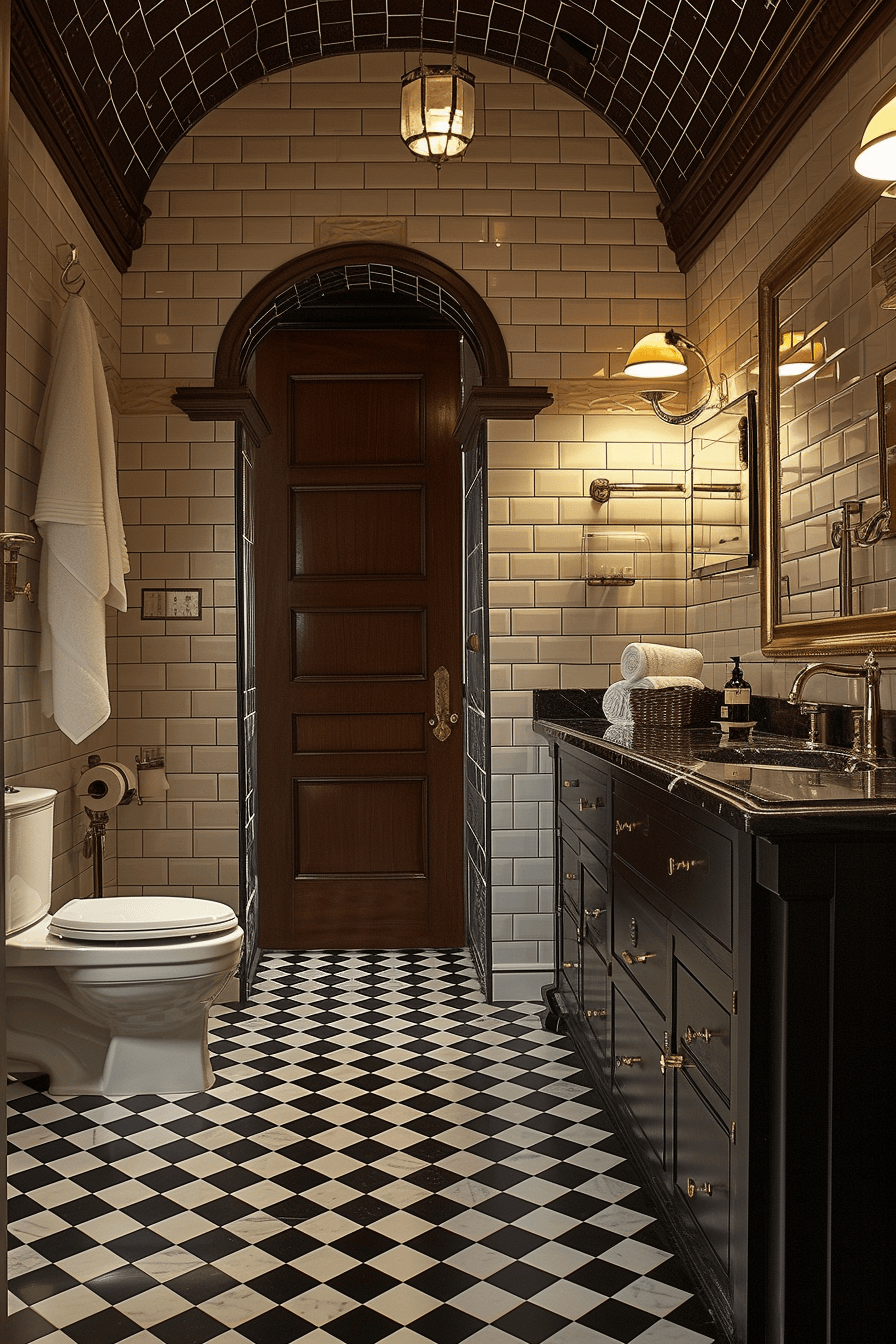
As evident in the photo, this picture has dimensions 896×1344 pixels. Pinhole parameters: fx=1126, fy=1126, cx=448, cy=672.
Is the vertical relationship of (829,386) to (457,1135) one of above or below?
above

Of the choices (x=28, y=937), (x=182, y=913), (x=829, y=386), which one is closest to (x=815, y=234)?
(x=829, y=386)

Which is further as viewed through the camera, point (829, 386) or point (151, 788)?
A: point (151, 788)

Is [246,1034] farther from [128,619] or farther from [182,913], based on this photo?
[128,619]

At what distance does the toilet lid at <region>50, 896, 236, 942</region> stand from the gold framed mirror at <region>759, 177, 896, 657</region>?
→ 5.45 feet

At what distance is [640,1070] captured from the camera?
2375 millimetres

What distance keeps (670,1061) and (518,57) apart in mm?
3442

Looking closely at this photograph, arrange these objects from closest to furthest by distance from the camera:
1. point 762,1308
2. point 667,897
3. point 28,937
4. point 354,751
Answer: point 762,1308 → point 667,897 → point 28,937 → point 354,751

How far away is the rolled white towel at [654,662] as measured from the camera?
121 inches

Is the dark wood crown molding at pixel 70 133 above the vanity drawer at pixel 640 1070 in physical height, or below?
above

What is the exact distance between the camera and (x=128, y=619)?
3975 mm

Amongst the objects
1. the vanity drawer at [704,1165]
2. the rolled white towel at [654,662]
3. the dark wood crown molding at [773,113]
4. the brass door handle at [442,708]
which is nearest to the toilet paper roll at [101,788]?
the brass door handle at [442,708]

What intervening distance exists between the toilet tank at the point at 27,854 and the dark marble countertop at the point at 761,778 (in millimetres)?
1395

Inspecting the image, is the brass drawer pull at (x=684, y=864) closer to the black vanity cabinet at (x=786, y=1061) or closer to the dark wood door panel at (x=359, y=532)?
the black vanity cabinet at (x=786, y=1061)

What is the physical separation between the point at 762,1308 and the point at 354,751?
10.7ft
